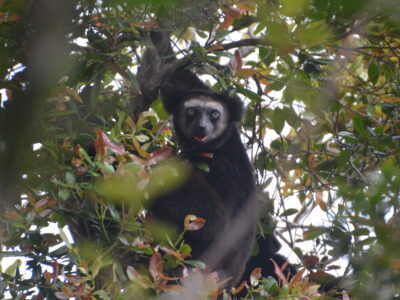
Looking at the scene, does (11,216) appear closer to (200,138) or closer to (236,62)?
(236,62)

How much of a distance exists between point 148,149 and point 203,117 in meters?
1.97

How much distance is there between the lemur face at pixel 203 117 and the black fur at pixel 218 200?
0.05m

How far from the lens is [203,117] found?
6.29 m

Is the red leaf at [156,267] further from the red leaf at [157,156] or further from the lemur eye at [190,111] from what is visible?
the lemur eye at [190,111]

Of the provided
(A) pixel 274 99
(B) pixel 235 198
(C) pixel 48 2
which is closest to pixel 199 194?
(B) pixel 235 198

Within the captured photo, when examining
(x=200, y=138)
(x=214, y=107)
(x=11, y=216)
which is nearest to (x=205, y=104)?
(x=214, y=107)

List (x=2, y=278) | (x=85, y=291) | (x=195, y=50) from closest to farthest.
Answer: (x=85, y=291)
(x=2, y=278)
(x=195, y=50)

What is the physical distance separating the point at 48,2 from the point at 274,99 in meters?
4.86

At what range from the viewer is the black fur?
546 centimetres

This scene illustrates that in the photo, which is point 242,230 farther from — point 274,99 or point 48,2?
point 48,2

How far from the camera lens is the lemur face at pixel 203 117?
20.4 ft

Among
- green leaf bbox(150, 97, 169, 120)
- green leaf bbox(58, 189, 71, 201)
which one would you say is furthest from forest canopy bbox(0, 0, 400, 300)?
green leaf bbox(150, 97, 169, 120)

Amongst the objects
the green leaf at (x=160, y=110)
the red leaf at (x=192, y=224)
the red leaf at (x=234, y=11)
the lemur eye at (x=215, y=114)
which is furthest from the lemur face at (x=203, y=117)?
the red leaf at (x=192, y=224)

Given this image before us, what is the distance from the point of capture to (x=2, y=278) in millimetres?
3977
